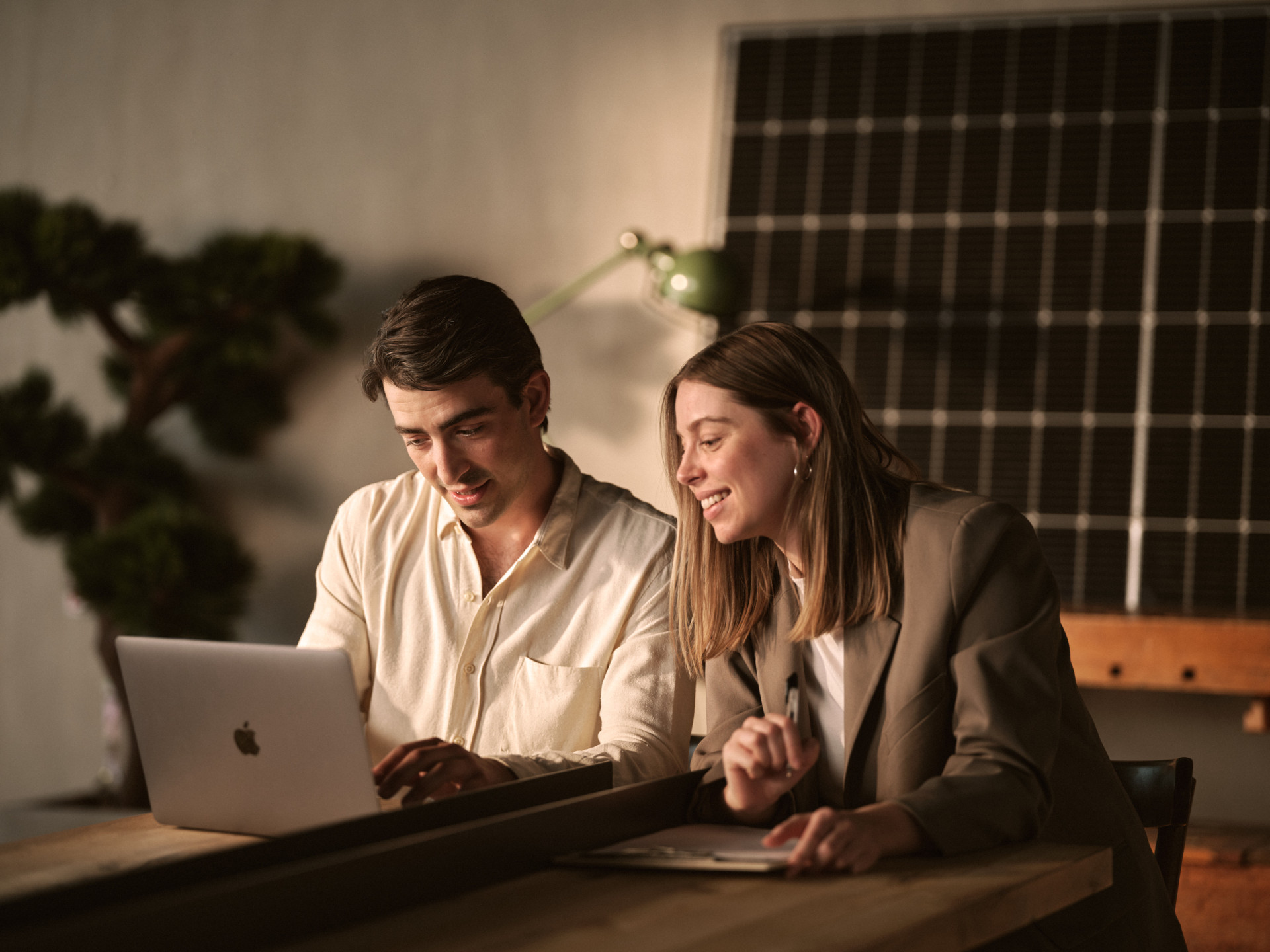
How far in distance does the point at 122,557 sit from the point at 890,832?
2.88m

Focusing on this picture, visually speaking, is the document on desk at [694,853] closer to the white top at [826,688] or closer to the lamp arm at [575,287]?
the white top at [826,688]

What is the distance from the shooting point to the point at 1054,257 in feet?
11.3

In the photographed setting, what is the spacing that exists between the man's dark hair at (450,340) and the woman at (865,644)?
28cm

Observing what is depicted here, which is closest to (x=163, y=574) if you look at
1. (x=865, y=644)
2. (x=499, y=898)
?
(x=865, y=644)

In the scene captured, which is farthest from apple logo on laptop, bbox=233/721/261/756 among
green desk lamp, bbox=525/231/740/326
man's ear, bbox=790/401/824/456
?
green desk lamp, bbox=525/231/740/326

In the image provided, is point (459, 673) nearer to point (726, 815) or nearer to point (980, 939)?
point (726, 815)

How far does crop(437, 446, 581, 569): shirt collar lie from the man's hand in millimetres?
471

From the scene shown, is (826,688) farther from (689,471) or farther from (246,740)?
(246,740)

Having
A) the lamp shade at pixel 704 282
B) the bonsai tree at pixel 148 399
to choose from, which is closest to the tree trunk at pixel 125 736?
the bonsai tree at pixel 148 399

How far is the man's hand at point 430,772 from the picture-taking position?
4.24ft

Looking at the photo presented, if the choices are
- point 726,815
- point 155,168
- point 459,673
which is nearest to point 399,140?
point 155,168

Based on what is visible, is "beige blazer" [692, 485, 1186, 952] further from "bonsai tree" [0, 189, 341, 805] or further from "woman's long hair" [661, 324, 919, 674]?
"bonsai tree" [0, 189, 341, 805]

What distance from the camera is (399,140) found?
4086mm

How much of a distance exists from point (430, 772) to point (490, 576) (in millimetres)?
571
